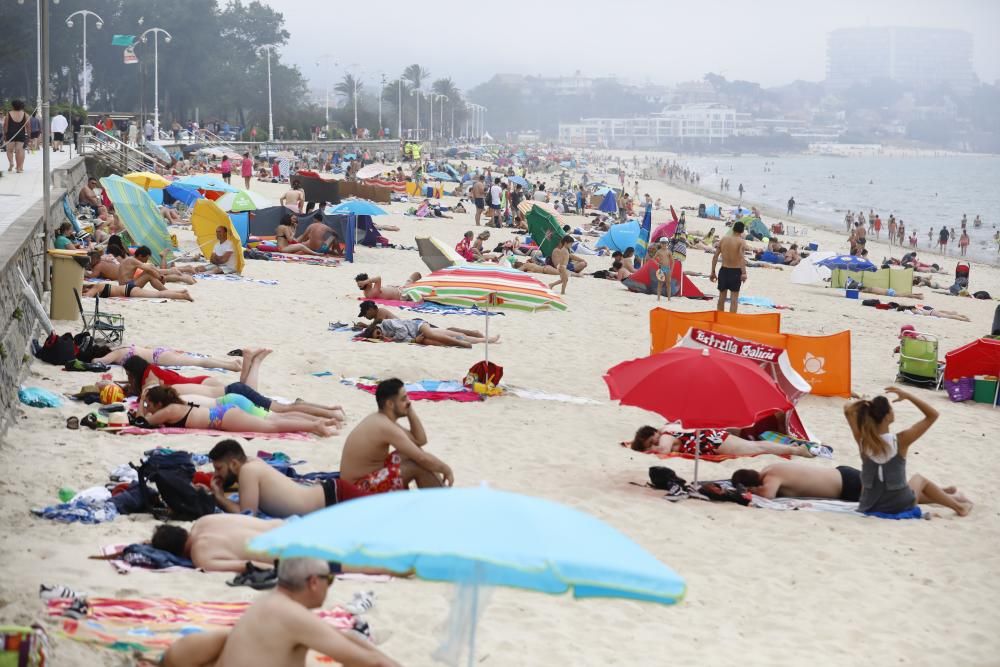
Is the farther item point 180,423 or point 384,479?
point 180,423

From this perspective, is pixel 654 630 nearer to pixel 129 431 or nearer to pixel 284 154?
pixel 129 431

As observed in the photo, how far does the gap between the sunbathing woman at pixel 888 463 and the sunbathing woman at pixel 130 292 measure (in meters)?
8.19

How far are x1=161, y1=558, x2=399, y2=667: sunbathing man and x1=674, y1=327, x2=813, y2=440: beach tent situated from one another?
18.4 ft

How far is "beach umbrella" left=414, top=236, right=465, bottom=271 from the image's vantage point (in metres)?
16.1

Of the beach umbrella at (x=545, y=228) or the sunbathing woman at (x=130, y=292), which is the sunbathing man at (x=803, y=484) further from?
the beach umbrella at (x=545, y=228)

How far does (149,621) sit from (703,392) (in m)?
3.90

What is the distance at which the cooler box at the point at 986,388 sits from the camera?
12.2m

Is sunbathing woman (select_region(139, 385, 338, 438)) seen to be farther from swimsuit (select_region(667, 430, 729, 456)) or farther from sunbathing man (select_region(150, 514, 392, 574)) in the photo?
swimsuit (select_region(667, 430, 729, 456))

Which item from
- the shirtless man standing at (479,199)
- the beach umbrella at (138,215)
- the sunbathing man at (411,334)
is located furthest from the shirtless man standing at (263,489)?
the shirtless man standing at (479,199)

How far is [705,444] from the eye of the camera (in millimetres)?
9328

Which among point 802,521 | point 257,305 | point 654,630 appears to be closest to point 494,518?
point 654,630

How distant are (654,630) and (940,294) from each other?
21.4 metres

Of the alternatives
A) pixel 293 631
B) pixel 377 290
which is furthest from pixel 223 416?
pixel 377 290

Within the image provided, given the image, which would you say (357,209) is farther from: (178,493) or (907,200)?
(907,200)
